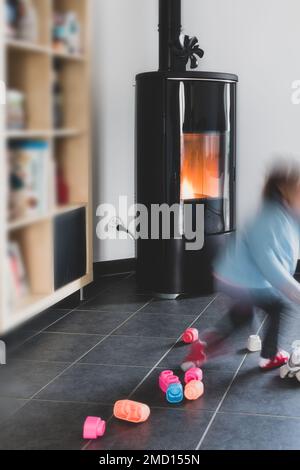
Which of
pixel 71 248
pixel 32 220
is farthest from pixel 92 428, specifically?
pixel 71 248

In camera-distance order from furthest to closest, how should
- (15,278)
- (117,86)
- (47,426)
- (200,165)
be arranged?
1. (117,86)
2. (200,165)
3. (47,426)
4. (15,278)

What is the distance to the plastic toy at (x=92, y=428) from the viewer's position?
1970mm

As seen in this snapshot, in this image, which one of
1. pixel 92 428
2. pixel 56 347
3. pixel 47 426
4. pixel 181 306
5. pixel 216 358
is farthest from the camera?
pixel 181 306

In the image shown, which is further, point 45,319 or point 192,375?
point 45,319

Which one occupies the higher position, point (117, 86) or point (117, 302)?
point (117, 86)

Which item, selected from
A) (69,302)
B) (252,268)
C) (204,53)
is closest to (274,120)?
(204,53)

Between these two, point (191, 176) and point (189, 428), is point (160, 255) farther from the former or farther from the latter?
point (189, 428)

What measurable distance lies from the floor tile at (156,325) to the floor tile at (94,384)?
1.49 ft

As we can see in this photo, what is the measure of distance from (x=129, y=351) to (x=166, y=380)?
49 cm

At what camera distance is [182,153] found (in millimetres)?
3609

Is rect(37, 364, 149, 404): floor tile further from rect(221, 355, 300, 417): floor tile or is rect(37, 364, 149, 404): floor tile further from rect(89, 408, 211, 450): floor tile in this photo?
rect(221, 355, 300, 417): floor tile

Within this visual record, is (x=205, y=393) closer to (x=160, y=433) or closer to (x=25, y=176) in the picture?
(x=160, y=433)

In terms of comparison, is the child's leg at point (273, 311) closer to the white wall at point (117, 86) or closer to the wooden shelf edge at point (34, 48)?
the wooden shelf edge at point (34, 48)

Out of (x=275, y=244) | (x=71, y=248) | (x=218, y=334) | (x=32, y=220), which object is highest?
(x=32, y=220)
